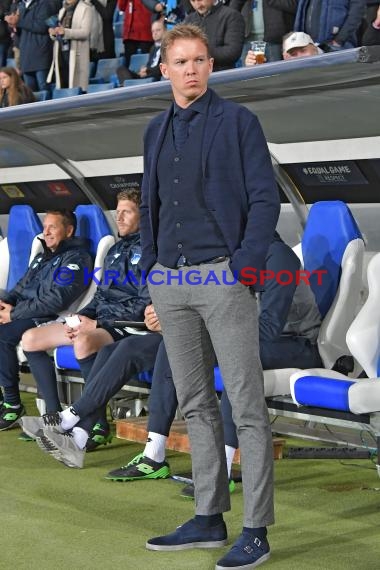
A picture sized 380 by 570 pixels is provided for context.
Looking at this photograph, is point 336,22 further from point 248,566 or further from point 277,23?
point 248,566

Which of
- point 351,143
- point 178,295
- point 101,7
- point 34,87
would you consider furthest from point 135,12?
point 178,295

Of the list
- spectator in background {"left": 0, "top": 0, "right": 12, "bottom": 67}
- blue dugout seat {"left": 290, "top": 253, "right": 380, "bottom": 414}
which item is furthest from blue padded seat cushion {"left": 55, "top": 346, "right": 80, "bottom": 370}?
spectator in background {"left": 0, "top": 0, "right": 12, "bottom": 67}

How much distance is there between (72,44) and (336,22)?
4450 millimetres

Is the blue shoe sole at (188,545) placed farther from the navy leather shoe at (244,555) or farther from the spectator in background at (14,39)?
the spectator in background at (14,39)

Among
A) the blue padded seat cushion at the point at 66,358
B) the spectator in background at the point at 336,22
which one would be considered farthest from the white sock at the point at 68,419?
the spectator in background at the point at 336,22

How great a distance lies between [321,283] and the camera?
6812 millimetres

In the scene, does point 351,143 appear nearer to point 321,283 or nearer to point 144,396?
point 321,283

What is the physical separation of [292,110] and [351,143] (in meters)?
0.49

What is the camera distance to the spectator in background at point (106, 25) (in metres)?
11.9

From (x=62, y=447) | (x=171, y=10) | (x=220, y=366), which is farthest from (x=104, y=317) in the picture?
(x=171, y=10)

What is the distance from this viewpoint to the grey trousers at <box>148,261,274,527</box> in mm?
4258

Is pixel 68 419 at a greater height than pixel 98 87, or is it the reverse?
pixel 98 87

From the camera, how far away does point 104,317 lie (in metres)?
7.44

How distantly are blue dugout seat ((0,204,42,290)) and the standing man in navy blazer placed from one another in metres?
5.01
